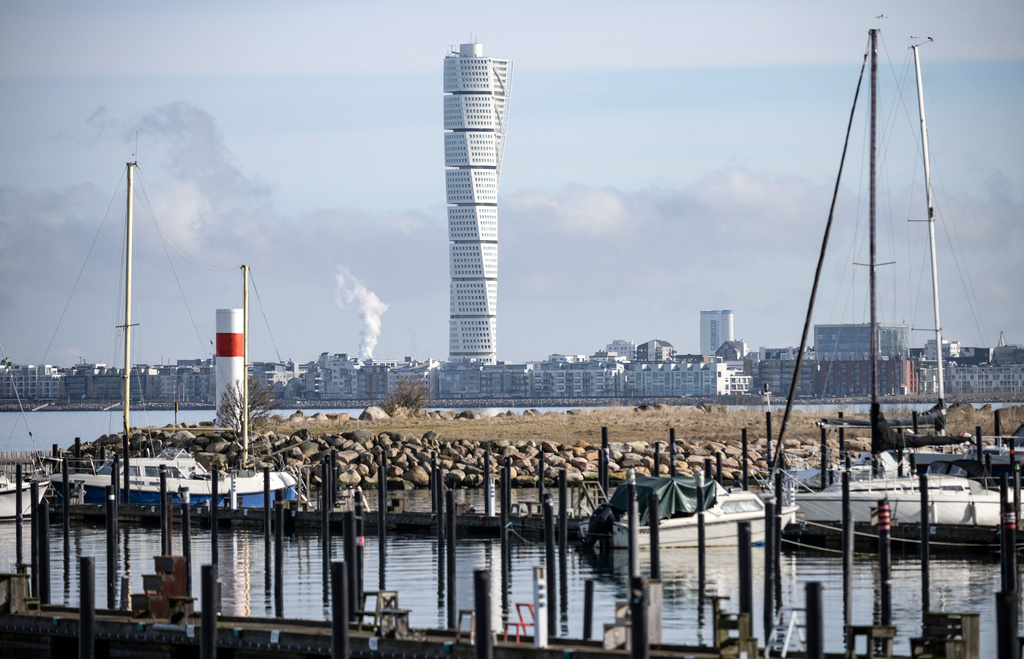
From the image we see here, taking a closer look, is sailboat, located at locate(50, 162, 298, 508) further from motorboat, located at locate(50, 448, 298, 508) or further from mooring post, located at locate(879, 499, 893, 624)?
mooring post, located at locate(879, 499, 893, 624)

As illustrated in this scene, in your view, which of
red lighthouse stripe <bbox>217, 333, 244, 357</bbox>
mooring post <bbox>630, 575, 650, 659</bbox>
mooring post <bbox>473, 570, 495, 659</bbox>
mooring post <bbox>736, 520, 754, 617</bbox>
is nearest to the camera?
mooring post <bbox>630, 575, 650, 659</bbox>

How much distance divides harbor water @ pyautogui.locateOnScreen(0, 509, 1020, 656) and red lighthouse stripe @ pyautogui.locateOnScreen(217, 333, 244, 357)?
76.9 ft

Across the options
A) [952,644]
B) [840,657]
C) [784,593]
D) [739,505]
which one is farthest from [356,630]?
[739,505]

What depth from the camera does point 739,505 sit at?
3534 centimetres

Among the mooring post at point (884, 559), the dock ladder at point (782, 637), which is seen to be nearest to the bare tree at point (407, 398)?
the mooring post at point (884, 559)

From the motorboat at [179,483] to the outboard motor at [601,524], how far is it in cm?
1307

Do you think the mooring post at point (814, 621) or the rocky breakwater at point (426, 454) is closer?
the mooring post at point (814, 621)

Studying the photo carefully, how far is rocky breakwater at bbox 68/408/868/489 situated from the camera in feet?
178

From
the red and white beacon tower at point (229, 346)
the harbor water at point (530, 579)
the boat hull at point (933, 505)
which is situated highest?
the red and white beacon tower at point (229, 346)

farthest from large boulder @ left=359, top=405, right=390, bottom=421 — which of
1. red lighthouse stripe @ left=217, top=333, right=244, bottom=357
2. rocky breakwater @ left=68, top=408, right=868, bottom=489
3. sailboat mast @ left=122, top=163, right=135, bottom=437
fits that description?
sailboat mast @ left=122, top=163, right=135, bottom=437

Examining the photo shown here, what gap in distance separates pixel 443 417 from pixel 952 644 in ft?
206

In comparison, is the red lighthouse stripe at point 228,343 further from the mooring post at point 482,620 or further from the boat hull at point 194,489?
the mooring post at point 482,620

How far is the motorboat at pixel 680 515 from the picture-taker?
34.1m

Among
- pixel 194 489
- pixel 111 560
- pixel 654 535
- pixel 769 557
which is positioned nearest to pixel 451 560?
pixel 654 535
